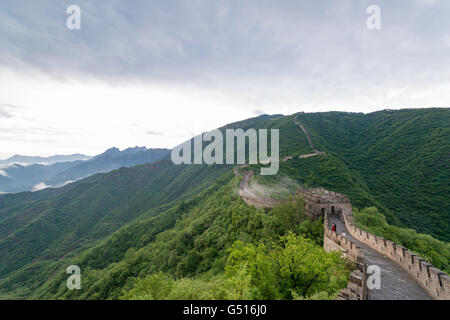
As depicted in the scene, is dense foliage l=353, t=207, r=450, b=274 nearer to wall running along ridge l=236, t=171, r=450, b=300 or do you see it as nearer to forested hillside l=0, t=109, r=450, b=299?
forested hillside l=0, t=109, r=450, b=299

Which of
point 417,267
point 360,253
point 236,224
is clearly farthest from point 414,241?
point 236,224

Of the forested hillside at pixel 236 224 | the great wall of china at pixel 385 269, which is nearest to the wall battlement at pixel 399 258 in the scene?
the great wall of china at pixel 385 269

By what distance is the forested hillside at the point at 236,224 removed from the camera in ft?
39.4

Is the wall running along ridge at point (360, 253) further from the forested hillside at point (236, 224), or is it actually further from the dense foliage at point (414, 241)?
the dense foliage at point (414, 241)

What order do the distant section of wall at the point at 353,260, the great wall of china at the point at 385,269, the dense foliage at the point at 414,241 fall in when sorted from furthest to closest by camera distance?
1. the dense foliage at the point at 414,241
2. the great wall of china at the point at 385,269
3. the distant section of wall at the point at 353,260

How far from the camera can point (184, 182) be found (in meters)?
144

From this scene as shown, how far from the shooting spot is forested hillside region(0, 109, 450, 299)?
1200 centimetres

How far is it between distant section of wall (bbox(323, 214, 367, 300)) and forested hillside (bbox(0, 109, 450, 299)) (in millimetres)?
926

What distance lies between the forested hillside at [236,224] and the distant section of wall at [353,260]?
3.04 feet

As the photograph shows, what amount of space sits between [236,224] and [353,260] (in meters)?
20.5
